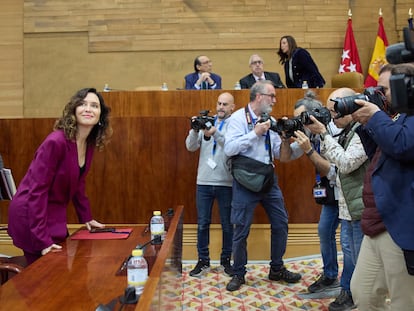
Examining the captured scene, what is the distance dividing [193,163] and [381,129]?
2.43 meters

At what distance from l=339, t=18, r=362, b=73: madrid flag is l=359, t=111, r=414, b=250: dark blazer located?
15.4 ft

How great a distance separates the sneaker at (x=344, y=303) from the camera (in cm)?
249

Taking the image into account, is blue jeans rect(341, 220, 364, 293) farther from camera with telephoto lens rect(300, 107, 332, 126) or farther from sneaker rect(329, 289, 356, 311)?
camera with telephoto lens rect(300, 107, 332, 126)

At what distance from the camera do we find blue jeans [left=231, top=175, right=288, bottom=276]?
9.71 feet

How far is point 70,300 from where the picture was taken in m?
1.26

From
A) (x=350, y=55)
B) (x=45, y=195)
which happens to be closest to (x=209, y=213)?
(x=45, y=195)

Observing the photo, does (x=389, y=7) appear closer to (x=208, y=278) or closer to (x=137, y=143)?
(x=137, y=143)

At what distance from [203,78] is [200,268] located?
78.1 inches

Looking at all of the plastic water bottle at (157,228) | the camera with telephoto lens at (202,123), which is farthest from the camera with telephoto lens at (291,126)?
the plastic water bottle at (157,228)

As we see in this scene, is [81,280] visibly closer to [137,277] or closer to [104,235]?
[137,277]

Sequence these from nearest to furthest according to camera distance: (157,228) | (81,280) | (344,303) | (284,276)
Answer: (81,280) < (157,228) < (344,303) < (284,276)

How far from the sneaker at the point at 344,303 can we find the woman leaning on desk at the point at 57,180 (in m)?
1.52

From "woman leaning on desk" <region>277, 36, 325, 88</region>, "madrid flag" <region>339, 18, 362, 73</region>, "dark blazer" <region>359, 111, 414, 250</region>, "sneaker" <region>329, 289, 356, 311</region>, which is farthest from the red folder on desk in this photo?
"madrid flag" <region>339, 18, 362, 73</region>

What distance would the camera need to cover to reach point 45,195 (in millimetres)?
1933
